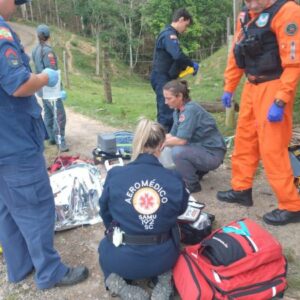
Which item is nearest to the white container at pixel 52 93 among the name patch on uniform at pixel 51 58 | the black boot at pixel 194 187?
the name patch on uniform at pixel 51 58

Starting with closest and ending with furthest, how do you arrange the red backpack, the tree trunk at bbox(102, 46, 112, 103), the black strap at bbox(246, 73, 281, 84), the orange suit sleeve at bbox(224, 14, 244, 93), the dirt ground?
the red backpack < the dirt ground < the black strap at bbox(246, 73, 281, 84) < the orange suit sleeve at bbox(224, 14, 244, 93) < the tree trunk at bbox(102, 46, 112, 103)

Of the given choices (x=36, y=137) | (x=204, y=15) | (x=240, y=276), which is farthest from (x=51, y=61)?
(x=204, y=15)

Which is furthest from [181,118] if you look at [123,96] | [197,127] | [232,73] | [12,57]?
[123,96]

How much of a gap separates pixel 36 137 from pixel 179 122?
1.86 metres

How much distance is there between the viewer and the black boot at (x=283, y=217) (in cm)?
359

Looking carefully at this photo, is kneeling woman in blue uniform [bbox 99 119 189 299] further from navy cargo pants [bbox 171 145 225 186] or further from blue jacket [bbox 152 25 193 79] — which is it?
blue jacket [bbox 152 25 193 79]

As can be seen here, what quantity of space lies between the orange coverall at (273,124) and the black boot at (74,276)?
1774 mm

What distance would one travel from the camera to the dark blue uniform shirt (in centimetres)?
258

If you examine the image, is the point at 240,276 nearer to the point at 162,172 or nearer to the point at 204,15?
the point at 162,172

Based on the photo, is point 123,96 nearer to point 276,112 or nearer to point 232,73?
point 232,73

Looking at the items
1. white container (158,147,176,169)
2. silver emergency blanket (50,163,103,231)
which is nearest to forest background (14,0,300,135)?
white container (158,147,176,169)

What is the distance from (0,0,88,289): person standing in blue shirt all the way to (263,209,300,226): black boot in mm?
1728

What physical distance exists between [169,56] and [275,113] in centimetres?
244

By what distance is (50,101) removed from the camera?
584 centimetres
